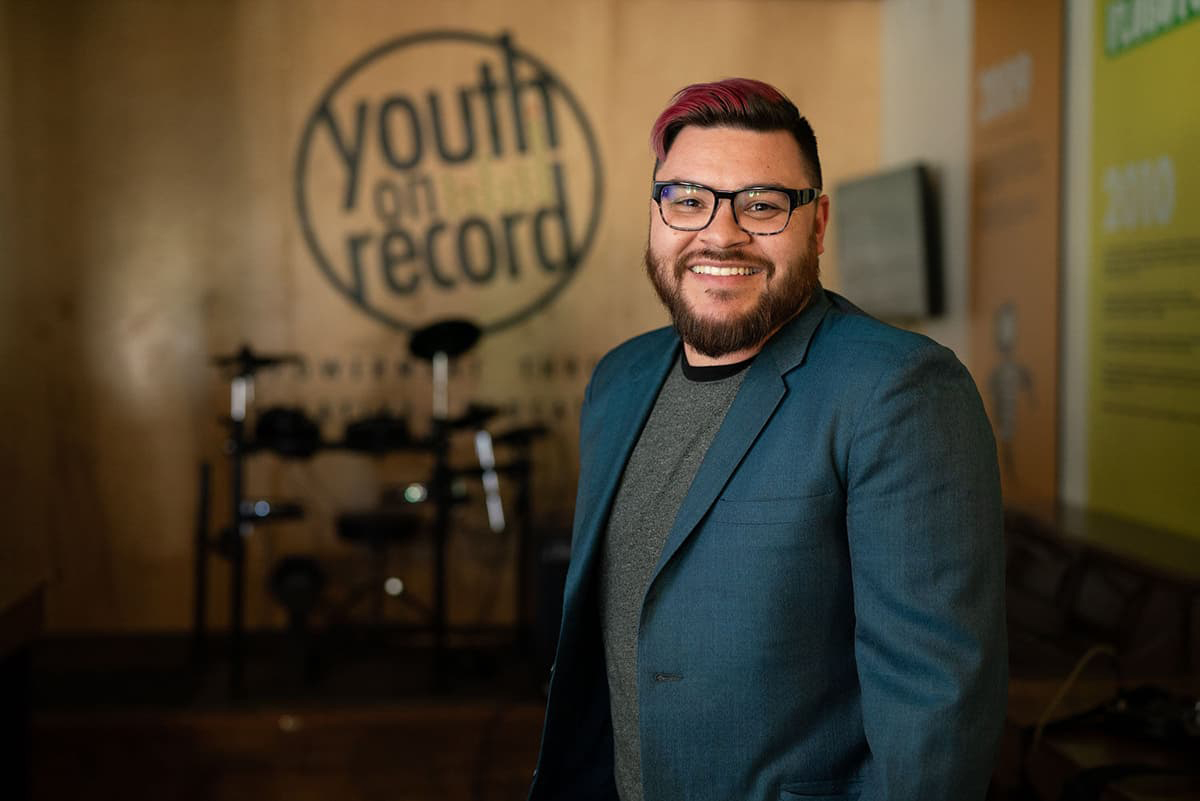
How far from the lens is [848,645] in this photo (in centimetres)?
127

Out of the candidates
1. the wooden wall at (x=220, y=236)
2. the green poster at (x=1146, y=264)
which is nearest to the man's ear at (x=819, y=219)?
the green poster at (x=1146, y=264)

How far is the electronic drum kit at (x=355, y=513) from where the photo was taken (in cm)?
449

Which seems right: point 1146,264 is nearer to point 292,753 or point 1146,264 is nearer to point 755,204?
point 755,204

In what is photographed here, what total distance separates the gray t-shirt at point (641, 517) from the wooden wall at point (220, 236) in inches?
158

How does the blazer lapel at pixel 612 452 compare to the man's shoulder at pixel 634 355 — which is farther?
the man's shoulder at pixel 634 355

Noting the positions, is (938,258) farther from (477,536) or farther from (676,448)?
(676,448)

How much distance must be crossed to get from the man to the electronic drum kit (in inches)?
123

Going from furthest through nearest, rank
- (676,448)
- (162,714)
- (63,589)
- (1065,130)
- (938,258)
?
(63,589) < (938,258) < (162,714) < (1065,130) < (676,448)

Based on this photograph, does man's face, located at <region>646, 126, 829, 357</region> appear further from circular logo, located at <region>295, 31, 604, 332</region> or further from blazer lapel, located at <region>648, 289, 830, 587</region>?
circular logo, located at <region>295, 31, 604, 332</region>

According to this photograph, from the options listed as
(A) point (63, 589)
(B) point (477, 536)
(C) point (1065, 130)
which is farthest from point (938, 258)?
(A) point (63, 589)

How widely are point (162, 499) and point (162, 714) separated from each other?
1600 millimetres

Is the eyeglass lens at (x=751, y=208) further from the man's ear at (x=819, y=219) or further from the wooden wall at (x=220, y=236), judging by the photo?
the wooden wall at (x=220, y=236)

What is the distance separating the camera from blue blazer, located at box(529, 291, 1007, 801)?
1135mm

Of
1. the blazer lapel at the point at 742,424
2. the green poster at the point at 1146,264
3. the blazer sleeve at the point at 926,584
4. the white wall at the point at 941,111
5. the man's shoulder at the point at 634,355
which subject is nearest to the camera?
Result: the blazer sleeve at the point at 926,584
